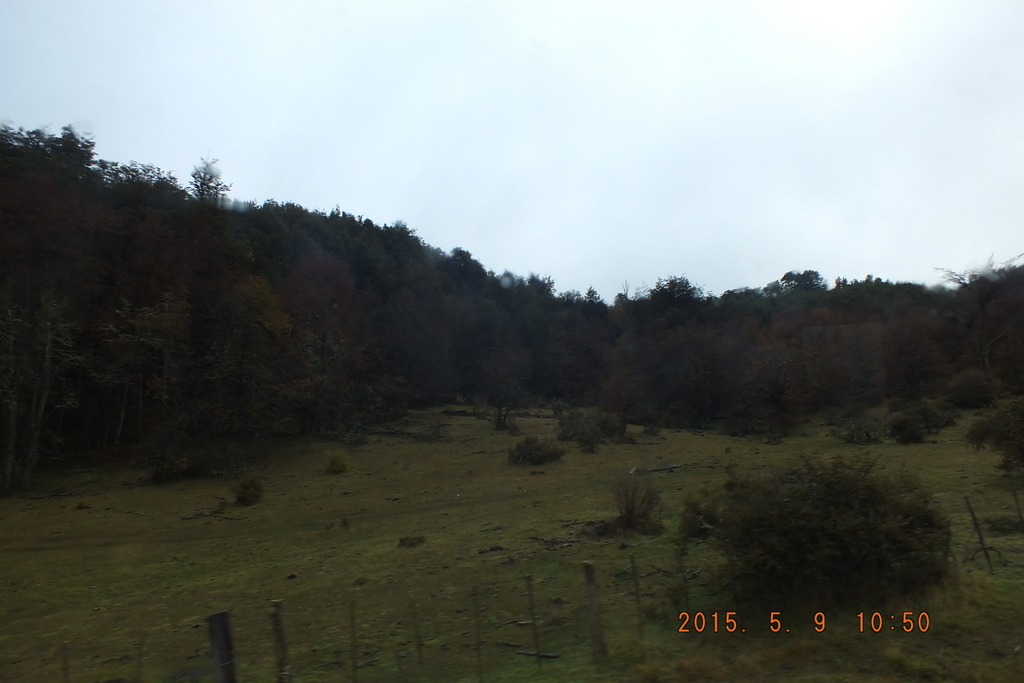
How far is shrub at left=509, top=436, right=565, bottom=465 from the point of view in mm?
21016

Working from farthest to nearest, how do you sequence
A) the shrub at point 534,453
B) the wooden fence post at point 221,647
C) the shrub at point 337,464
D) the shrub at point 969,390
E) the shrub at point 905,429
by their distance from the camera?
the shrub at point 969,390 < the shrub at point 337,464 < the shrub at point 534,453 < the shrub at point 905,429 < the wooden fence post at point 221,647

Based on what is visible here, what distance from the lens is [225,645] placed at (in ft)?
15.4

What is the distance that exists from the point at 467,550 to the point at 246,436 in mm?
15477

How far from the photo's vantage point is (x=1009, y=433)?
12312 millimetres

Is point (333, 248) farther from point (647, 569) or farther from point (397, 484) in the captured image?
point (647, 569)

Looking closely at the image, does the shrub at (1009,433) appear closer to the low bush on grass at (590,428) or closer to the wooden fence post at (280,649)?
the low bush on grass at (590,428)

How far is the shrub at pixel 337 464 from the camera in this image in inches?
832

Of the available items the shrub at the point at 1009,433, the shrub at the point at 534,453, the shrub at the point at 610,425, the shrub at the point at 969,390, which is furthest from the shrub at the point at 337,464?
the shrub at the point at 969,390

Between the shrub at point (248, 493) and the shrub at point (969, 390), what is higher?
the shrub at point (969, 390)

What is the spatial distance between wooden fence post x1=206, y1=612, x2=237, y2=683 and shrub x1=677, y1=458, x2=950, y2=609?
448cm

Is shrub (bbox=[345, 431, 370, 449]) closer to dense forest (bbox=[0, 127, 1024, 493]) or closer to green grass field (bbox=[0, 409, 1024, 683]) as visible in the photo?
dense forest (bbox=[0, 127, 1024, 493])

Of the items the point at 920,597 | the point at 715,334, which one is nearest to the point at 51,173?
the point at 920,597

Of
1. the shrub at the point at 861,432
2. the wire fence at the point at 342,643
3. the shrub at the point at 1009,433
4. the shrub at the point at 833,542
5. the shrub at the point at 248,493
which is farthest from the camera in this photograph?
the shrub at the point at 861,432

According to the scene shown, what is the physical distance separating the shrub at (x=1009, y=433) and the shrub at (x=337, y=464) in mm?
16792
